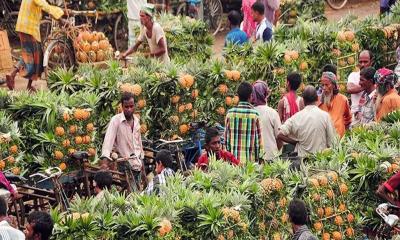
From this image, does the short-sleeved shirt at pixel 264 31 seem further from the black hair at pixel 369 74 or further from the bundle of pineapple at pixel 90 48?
the black hair at pixel 369 74

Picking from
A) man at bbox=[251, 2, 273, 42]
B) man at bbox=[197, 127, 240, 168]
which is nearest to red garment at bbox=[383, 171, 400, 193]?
man at bbox=[197, 127, 240, 168]

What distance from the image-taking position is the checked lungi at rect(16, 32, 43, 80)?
59.9ft

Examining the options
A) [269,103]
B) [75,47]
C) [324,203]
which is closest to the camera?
[324,203]

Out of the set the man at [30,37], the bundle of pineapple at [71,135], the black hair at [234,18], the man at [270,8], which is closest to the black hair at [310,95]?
the bundle of pineapple at [71,135]

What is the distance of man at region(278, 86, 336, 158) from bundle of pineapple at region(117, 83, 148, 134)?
1730mm

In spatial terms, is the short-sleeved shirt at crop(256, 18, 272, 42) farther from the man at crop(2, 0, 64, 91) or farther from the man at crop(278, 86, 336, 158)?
the man at crop(278, 86, 336, 158)

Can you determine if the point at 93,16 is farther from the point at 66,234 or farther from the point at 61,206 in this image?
the point at 66,234

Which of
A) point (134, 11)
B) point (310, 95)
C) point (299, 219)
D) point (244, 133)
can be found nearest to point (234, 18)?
point (134, 11)

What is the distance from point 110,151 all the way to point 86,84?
1447mm

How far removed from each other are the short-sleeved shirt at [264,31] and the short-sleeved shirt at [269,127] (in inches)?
157

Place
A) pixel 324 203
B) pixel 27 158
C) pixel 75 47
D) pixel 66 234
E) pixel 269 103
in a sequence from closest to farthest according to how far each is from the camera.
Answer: pixel 66 234 < pixel 324 203 < pixel 27 158 < pixel 269 103 < pixel 75 47

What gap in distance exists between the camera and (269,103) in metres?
15.9

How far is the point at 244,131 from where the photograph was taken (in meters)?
13.0

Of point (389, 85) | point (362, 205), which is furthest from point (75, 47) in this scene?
point (362, 205)
